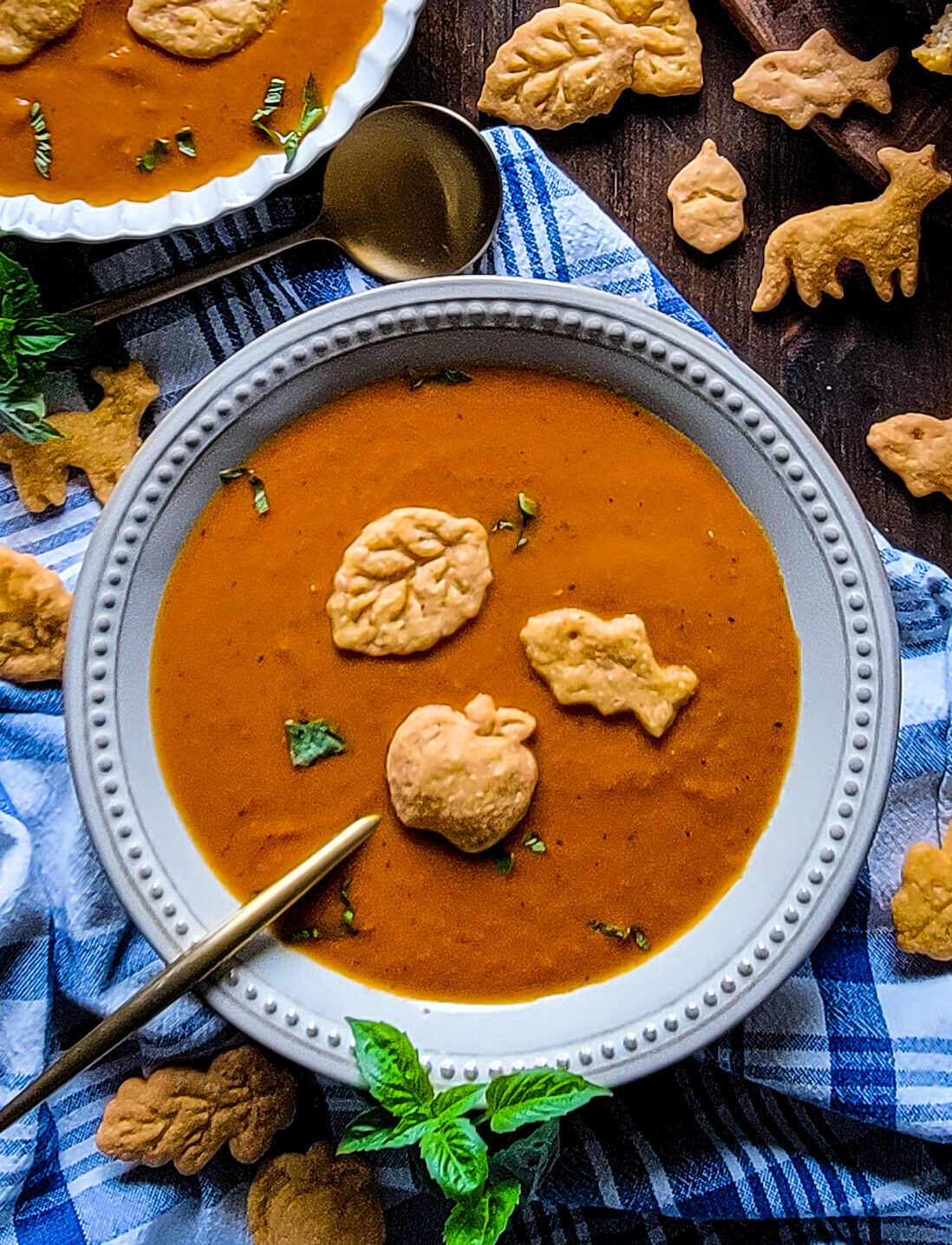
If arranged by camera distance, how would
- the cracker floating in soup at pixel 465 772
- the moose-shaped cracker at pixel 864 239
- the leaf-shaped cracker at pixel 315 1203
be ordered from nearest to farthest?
the cracker floating in soup at pixel 465 772 < the leaf-shaped cracker at pixel 315 1203 < the moose-shaped cracker at pixel 864 239

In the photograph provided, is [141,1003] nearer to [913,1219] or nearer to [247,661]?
Result: [247,661]

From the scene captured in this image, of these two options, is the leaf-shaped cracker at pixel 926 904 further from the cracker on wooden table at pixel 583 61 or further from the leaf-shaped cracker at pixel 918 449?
the cracker on wooden table at pixel 583 61

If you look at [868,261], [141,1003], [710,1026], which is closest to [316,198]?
[868,261]

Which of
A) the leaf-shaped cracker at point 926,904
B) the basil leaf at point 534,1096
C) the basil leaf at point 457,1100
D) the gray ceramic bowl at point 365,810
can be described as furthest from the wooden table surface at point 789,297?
the basil leaf at point 457,1100

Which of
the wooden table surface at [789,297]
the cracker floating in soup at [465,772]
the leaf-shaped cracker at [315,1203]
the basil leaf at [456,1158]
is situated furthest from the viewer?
the wooden table surface at [789,297]

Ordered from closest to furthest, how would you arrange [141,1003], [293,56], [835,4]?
[141,1003] < [293,56] < [835,4]

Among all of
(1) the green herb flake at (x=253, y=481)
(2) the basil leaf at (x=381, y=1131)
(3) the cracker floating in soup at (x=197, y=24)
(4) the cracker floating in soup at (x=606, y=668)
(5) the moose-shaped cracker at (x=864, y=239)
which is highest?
(3) the cracker floating in soup at (x=197, y=24)

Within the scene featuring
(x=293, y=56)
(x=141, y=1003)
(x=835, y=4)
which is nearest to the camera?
(x=141, y=1003)
